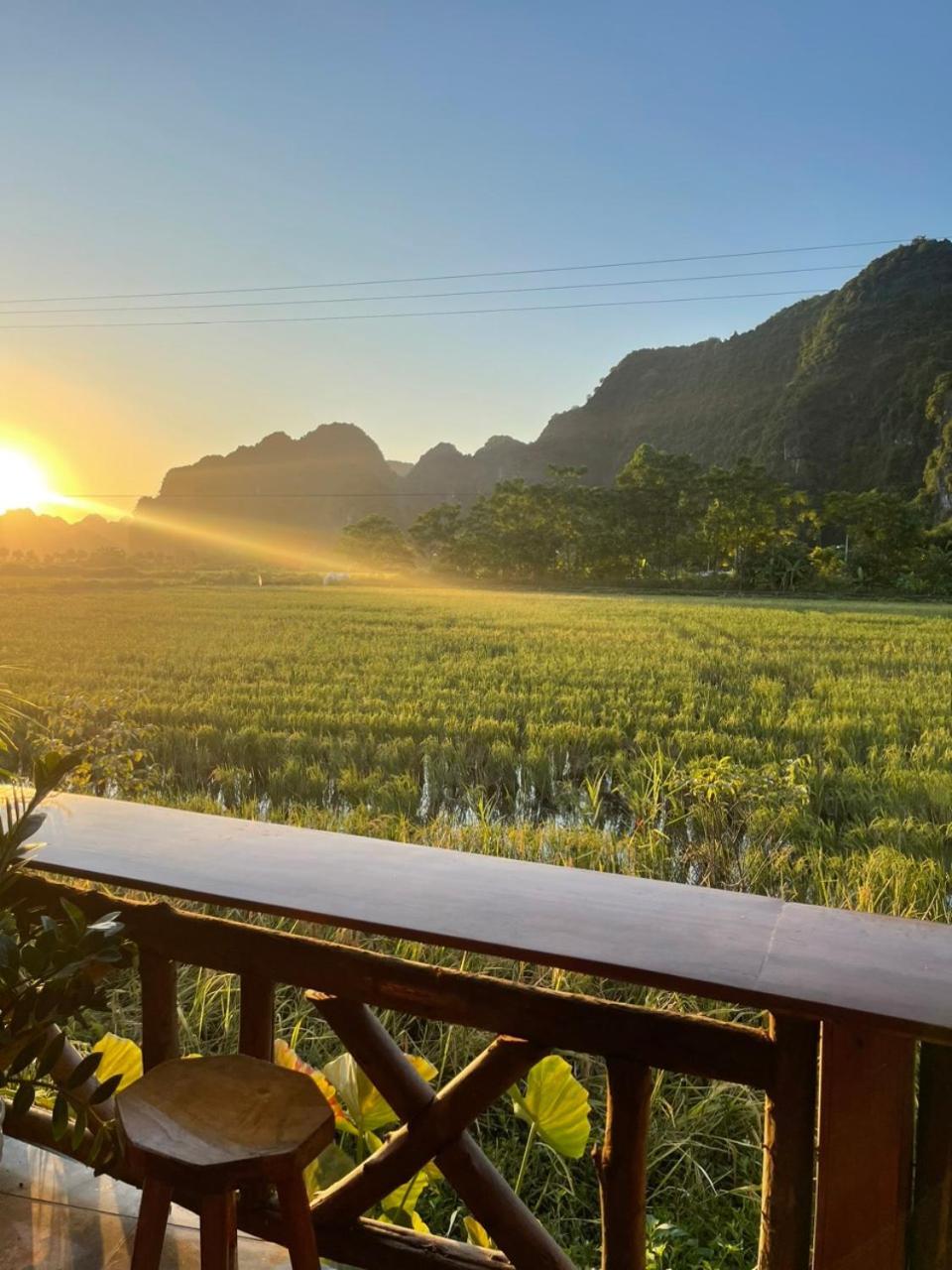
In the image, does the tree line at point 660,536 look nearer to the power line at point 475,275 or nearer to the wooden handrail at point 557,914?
the power line at point 475,275

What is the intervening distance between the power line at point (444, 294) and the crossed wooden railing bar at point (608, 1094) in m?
3.06

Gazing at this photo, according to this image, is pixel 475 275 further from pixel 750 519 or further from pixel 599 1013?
pixel 750 519

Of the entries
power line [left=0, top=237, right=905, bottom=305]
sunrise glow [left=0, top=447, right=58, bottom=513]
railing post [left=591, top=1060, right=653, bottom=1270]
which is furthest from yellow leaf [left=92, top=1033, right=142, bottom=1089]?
power line [left=0, top=237, right=905, bottom=305]

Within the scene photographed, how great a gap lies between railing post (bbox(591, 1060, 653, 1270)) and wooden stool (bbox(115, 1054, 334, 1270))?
0.21 metres

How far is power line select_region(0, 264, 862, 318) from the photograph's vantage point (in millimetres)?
3299

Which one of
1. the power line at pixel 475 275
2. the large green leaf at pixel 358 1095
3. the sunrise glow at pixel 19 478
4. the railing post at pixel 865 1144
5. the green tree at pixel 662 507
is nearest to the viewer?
the railing post at pixel 865 1144

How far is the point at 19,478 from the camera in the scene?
302 cm

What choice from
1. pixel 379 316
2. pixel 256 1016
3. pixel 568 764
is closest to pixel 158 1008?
pixel 256 1016

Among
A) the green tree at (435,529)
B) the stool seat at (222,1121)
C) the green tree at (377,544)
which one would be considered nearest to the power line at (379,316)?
the stool seat at (222,1121)

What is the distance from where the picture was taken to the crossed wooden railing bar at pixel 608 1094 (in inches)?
22.3

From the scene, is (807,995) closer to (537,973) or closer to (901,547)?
(537,973)

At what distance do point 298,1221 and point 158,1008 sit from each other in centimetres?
31

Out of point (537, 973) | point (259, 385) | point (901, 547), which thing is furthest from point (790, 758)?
point (901, 547)

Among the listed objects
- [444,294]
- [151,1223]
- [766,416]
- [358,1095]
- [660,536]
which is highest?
[444,294]
